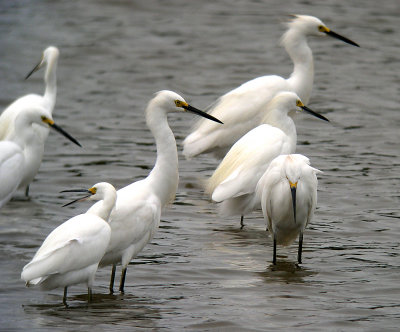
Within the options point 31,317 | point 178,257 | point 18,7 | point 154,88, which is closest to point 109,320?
point 31,317

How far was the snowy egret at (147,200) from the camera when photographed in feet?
23.3

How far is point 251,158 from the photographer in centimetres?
864

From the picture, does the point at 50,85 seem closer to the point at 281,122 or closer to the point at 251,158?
the point at 281,122

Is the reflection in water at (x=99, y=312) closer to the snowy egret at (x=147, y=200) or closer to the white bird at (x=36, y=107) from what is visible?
the snowy egret at (x=147, y=200)

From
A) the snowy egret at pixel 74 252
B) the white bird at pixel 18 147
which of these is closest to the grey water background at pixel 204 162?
the snowy egret at pixel 74 252

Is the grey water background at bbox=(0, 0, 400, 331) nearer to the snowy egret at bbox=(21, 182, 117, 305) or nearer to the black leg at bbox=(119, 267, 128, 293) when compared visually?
the black leg at bbox=(119, 267, 128, 293)

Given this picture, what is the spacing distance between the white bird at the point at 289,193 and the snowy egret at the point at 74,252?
153 centimetres

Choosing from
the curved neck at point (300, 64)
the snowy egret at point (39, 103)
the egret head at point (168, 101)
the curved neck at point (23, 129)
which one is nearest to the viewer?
the egret head at point (168, 101)

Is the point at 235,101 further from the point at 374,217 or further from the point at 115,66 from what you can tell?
the point at 115,66

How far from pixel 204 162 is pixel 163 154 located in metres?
4.05

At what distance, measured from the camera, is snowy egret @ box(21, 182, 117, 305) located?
6.42m

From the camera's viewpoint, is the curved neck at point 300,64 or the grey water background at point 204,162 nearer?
the grey water background at point 204,162

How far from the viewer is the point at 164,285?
24.3 ft

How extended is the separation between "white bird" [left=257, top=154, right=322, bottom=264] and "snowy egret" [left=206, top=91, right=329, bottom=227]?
539 mm
